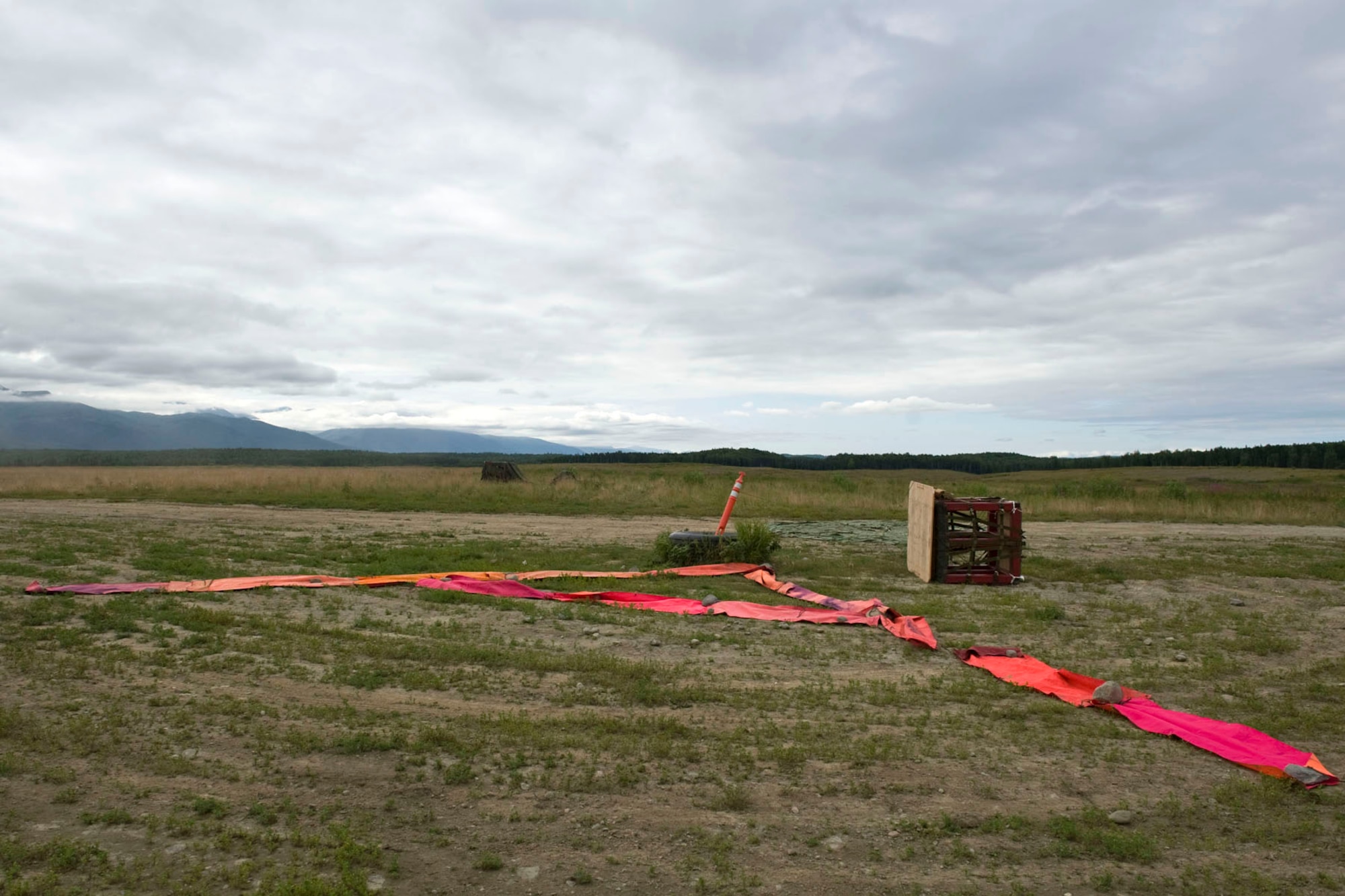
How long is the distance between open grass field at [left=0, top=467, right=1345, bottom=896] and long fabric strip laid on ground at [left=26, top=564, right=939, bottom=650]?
0.34 m

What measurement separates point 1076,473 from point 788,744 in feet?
263

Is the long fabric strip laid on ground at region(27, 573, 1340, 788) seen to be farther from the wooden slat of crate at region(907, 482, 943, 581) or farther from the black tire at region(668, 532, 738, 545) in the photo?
the wooden slat of crate at region(907, 482, 943, 581)

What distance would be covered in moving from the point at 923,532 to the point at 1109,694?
23.0ft

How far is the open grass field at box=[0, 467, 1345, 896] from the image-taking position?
11.1 feet

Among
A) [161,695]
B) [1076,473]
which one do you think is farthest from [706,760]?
[1076,473]

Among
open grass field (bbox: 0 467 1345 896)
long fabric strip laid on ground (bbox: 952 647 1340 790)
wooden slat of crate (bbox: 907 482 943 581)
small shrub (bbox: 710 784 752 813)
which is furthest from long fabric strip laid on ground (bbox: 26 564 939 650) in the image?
small shrub (bbox: 710 784 752 813)

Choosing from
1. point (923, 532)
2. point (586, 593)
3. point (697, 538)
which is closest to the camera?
point (586, 593)

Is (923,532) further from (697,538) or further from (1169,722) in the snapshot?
(1169,722)

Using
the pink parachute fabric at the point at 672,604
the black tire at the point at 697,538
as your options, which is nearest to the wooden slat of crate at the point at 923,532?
the black tire at the point at 697,538

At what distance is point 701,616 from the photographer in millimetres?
8953

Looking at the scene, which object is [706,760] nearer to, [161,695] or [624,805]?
[624,805]

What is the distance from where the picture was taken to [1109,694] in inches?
224

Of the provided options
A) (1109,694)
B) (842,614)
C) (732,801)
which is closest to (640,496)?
(842,614)

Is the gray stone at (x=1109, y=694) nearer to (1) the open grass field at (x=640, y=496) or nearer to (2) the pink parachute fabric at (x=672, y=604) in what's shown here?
(2) the pink parachute fabric at (x=672, y=604)
